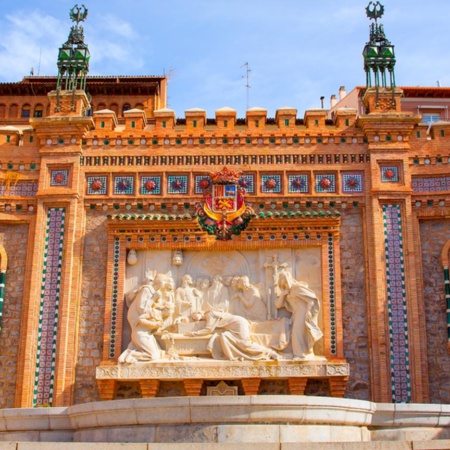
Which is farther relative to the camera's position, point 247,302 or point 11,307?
point 11,307

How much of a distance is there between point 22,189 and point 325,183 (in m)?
7.27

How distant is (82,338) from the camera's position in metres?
19.6

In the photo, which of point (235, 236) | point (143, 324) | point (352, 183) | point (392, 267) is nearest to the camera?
point (143, 324)

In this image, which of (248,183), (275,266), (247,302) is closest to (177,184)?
(248,183)

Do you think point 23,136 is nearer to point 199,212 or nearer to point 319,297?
point 199,212

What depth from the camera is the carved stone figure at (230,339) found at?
61.9 ft

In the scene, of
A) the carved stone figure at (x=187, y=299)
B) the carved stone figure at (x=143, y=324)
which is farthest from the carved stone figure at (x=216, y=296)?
the carved stone figure at (x=143, y=324)

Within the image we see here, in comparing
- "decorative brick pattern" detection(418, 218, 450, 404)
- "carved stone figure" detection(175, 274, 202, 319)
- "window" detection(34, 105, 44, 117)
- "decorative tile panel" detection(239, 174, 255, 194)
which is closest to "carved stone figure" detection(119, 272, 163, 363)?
"carved stone figure" detection(175, 274, 202, 319)

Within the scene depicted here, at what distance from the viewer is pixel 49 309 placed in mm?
19766

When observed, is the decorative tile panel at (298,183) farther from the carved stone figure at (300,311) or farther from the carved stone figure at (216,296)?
the carved stone figure at (216,296)

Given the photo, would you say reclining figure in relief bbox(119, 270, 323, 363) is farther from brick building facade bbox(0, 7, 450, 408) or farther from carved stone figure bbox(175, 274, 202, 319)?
brick building facade bbox(0, 7, 450, 408)

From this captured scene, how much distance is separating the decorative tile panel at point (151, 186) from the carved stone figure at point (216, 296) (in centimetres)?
260

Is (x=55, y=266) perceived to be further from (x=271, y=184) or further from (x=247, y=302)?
(x=271, y=184)

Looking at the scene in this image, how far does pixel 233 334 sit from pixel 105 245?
12.3ft
